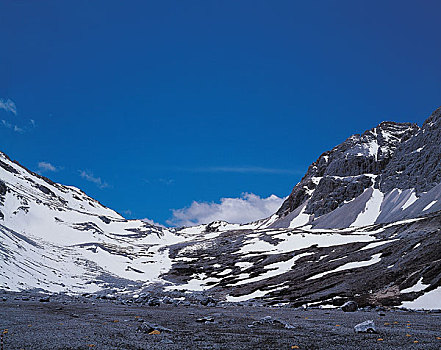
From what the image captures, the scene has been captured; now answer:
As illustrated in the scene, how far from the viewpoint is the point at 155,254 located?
192 metres

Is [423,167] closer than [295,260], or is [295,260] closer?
[295,260]

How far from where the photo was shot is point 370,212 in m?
185

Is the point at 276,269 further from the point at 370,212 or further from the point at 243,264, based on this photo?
the point at 370,212

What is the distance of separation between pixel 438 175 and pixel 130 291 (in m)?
145

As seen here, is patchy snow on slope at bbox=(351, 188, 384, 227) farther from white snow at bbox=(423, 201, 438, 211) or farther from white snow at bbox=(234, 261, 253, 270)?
white snow at bbox=(234, 261, 253, 270)

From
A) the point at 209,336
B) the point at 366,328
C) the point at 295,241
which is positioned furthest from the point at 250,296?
the point at 295,241

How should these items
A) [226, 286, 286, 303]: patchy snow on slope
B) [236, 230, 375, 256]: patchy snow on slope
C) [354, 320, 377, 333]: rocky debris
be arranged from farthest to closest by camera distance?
[236, 230, 375, 256]: patchy snow on slope, [226, 286, 286, 303]: patchy snow on slope, [354, 320, 377, 333]: rocky debris

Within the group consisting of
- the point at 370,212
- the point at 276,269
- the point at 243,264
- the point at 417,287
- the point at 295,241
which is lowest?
the point at 417,287

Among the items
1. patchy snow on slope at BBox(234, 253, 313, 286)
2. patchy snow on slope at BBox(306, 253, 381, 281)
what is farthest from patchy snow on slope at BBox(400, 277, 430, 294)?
patchy snow on slope at BBox(234, 253, 313, 286)

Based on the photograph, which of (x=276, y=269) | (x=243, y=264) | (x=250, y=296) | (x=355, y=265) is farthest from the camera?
(x=243, y=264)

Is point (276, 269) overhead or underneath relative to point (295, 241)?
underneath

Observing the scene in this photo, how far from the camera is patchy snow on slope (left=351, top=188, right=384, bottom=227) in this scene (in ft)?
581

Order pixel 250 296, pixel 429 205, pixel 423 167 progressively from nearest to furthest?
1. pixel 250 296
2. pixel 429 205
3. pixel 423 167

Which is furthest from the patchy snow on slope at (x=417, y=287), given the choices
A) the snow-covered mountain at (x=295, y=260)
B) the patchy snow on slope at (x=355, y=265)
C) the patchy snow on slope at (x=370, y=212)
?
the patchy snow on slope at (x=370, y=212)
